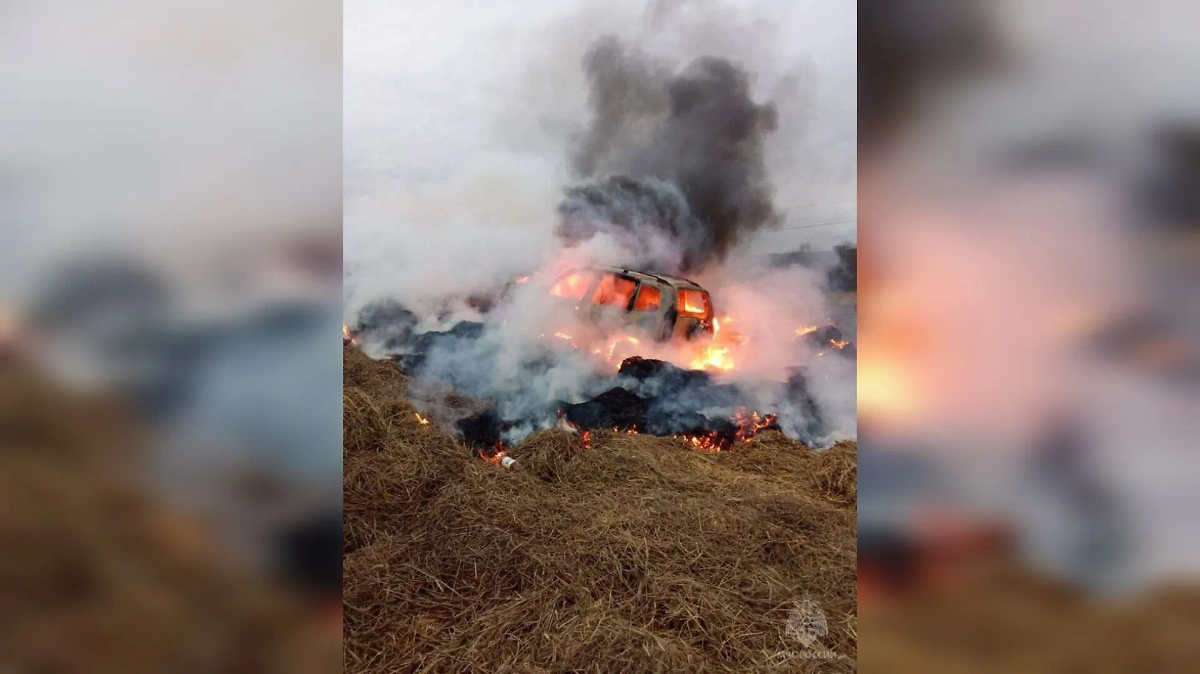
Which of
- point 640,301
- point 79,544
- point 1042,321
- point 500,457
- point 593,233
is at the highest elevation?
point 1042,321

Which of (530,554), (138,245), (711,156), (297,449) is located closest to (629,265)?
(711,156)

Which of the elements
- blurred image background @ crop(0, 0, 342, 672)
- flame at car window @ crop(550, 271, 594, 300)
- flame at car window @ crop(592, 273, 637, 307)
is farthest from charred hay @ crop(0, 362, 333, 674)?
flame at car window @ crop(592, 273, 637, 307)

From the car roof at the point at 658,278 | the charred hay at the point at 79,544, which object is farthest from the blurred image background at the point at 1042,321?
the charred hay at the point at 79,544

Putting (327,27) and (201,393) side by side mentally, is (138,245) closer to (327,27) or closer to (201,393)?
(201,393)

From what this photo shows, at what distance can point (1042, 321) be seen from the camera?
116 cm

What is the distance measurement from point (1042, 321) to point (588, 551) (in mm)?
1531

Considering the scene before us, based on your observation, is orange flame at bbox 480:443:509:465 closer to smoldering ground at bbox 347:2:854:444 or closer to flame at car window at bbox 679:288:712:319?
smoldering ground at bbox 347:2:854:444

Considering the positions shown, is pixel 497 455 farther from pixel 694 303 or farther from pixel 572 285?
pixel 694 303

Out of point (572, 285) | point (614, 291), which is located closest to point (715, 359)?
point (614, 291)

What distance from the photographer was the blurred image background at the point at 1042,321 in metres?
1.13

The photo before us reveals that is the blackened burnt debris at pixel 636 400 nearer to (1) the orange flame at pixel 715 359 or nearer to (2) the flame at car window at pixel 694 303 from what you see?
(1) the orange flame at pixel 715 359

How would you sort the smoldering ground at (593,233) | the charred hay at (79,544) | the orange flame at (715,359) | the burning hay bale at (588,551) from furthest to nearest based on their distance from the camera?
the orange flame at (715,359)
the smoldering ground at (593,233)
the burning hay bale at (588,551)
the charred hay at (79,544)
